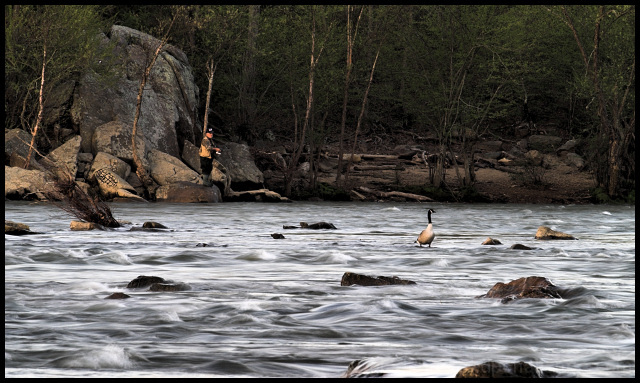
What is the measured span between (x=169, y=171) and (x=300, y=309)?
1091 inches

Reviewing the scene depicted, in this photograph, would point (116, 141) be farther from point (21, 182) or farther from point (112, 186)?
point (21, 182)

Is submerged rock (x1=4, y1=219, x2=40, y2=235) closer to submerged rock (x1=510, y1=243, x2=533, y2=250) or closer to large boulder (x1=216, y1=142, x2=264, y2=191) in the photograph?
submerged rock (x1=510, y1=243, x2=533, y2=250)

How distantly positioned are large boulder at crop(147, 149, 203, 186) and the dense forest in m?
2.39

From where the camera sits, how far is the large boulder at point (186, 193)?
113 ft

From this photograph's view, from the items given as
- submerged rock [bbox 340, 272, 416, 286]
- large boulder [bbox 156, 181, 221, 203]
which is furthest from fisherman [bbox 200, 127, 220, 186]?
submerged rock [bbox 340, 272, 416, 286]

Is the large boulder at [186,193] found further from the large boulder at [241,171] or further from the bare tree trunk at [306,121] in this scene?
the bare tree trunk at [306,121]

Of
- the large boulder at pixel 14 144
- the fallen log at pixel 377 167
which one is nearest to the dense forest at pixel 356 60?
the large boulder at pixel 14 144

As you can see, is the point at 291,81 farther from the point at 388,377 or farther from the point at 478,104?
the point at 388,377

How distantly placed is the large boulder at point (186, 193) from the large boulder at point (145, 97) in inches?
125

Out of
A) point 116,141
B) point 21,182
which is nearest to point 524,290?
point 21,182

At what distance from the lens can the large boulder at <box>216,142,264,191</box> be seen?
3772cm

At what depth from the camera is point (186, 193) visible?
113 ft

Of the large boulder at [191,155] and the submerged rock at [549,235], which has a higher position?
the large boulder at [191,155]
